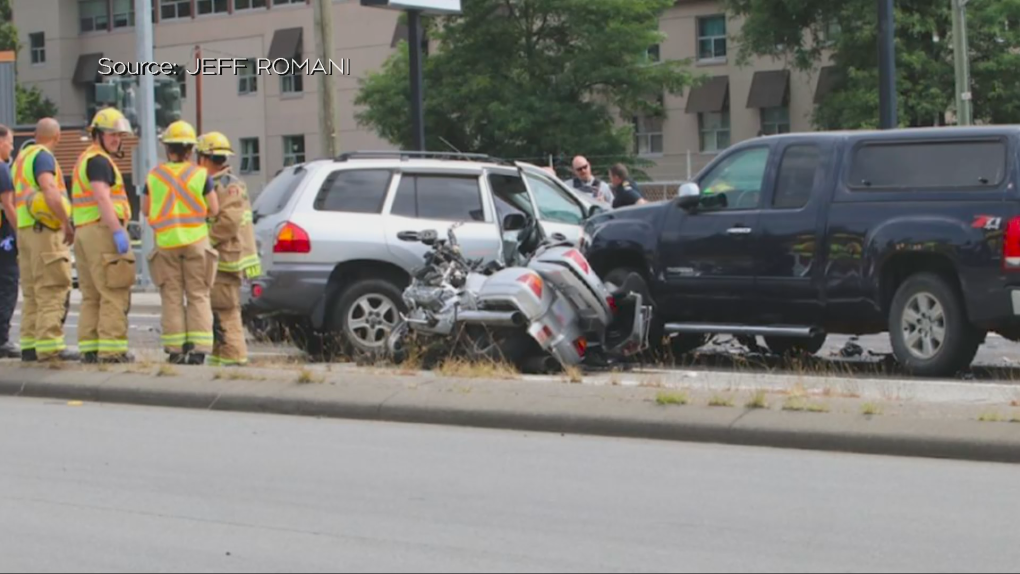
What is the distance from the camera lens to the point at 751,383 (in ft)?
36.0

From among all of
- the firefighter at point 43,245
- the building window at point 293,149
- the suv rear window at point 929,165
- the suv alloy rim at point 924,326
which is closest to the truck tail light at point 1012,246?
the suv rear window at point 929,165

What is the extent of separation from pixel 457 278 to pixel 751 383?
2546 mm

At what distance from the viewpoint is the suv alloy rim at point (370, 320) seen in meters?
13.4

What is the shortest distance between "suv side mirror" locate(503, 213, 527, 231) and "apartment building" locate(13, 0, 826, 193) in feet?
113

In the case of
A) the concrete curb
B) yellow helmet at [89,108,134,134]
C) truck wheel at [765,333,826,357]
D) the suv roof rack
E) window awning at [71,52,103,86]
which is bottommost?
truck wheel at [765,333,826,357]

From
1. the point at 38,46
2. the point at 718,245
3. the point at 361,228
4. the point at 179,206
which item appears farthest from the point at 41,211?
the point at 38,46

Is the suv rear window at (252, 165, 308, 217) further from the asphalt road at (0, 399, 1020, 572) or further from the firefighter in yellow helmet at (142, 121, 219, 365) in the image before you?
the asphalt road at (0, 399, 1020, 572)

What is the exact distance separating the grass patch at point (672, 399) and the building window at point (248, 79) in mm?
54842

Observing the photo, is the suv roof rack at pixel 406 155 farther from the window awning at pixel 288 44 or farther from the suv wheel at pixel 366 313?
the window awning at pixel 288 44

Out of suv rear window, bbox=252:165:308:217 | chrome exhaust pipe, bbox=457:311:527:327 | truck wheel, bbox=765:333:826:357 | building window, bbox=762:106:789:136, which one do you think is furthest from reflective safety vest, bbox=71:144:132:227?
building window, bbox=762:106:789:136

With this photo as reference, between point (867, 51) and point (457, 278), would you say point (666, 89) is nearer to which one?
point (867, 51)

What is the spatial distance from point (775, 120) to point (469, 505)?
4629 cm

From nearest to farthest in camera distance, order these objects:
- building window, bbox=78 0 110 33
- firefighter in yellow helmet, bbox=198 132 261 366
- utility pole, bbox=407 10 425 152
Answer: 1. firefighter in yellow helmet, bbox=198 132 261 366
2. utility pole, bbox=407 10 425 152
3. building window, bbox=78 0 110 33

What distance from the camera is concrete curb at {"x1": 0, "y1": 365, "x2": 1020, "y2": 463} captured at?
8719 mm
